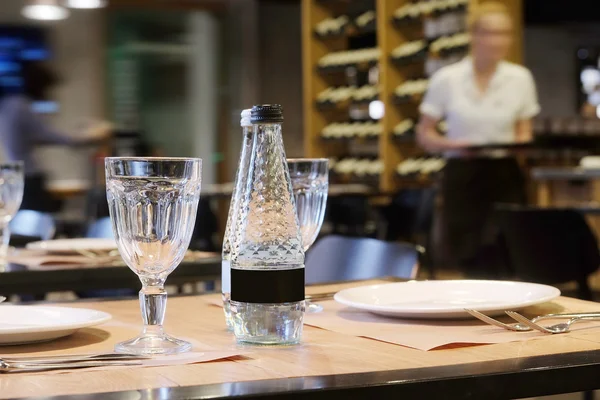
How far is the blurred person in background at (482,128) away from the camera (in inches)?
198

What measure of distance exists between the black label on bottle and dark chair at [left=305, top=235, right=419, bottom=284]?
2.51ft

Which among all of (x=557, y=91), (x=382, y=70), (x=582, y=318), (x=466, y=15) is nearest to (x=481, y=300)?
(x=582, y=318)

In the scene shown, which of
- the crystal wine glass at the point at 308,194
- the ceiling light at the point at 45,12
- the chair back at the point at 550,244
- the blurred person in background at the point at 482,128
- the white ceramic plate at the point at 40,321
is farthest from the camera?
the ceiling light at the point at 45,12

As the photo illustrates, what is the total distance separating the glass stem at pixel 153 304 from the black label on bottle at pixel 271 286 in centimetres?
9

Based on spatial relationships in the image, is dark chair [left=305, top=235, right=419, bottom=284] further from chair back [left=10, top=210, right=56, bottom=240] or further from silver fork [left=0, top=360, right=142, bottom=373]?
chair back [left=10, top=210, right=56, bottom=240]

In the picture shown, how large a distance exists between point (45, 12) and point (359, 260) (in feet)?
31.3

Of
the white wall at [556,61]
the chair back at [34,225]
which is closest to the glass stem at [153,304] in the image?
the chair back at [34,225]

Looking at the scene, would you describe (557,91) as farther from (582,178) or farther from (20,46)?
(582,178)

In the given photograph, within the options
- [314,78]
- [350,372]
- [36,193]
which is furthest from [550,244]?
[314,78]

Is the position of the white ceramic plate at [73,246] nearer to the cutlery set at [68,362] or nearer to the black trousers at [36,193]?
the cutlery set at [68,362]

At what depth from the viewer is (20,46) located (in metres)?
11.4

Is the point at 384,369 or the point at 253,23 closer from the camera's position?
the point at 384,369

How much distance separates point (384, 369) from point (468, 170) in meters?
4.30

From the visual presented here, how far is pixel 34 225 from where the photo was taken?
3.19m
